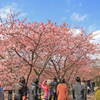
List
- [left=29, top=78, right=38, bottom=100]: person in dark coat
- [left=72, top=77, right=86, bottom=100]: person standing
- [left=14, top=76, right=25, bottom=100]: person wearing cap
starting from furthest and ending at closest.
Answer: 1. [left=29, top=78, right=38, bottom=100]: person in dark coat
2. [left=72, top=77, right=86, bottom=100]: person standing
3. [left=14, top=76, right=25, bottom=100]: person wearing cap

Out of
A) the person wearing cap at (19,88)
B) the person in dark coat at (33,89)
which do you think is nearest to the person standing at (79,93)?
the person in dark coat at (33,89)

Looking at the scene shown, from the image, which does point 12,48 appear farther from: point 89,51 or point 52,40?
point 89,51

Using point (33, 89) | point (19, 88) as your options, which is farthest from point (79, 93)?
point (19, 88)

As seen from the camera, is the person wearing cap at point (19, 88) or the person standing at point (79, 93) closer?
the person wearing cap at point (19, 88)

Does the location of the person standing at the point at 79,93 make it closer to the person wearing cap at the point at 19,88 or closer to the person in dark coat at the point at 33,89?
the person in dark coat at the point at 33,89

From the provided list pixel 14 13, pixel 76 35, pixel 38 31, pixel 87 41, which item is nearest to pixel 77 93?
pixel 38 31

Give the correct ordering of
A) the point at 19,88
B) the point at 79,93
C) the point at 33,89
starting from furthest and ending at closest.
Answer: the point at 33,89, the point at 79,93, the point at 19,88

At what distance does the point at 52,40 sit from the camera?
31.1ft

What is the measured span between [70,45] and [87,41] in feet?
5.97

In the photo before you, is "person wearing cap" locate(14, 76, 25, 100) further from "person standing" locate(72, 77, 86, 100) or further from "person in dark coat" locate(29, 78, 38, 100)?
"person standing" locate(72, 77, 86, 100)

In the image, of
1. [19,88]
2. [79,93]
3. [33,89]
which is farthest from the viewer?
[33,89]

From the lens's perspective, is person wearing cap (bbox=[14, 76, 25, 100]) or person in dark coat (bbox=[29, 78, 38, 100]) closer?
person wearing cap (bbox=[14, 76, 25, 100])

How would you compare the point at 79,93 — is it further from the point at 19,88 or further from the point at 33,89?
the point at 19,88

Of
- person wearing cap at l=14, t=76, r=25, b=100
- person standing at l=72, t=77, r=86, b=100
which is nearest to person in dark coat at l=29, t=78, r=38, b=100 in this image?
person wearing cap at l=14, t=76, r=25, b=100
